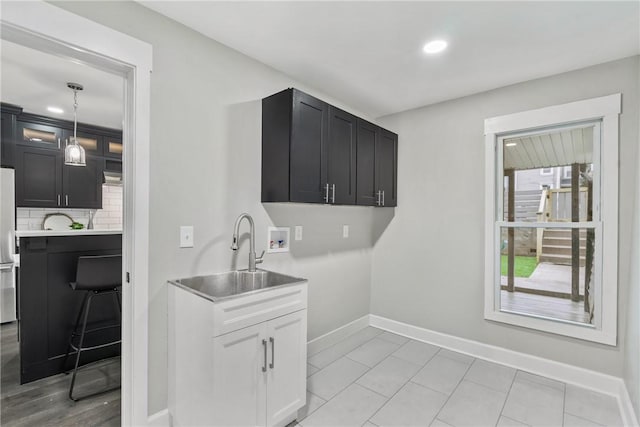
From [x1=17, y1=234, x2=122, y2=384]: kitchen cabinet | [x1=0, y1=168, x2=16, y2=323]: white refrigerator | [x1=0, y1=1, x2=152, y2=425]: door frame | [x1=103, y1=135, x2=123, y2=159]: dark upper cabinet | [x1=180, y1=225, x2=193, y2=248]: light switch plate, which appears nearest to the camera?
[x1=0, y1=1, x2=152, y2=425]: door frame

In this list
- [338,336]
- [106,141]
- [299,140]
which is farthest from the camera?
[106,141]

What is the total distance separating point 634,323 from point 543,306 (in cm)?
70

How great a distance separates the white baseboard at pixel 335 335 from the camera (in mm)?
2867

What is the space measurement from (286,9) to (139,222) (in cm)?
148

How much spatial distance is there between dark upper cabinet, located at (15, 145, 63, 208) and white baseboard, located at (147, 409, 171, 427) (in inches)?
141

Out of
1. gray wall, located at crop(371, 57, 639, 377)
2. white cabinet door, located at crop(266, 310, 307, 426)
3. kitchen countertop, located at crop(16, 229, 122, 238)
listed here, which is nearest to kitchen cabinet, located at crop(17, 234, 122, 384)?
kitchen countertop, located at crop(16, 229, 122, 238)

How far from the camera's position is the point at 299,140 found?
2.25 m

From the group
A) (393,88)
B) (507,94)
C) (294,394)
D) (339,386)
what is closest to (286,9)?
(393,88)

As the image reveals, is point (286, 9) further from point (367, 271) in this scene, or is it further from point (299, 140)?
point (367, 271)

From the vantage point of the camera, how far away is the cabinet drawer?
5.16 feet

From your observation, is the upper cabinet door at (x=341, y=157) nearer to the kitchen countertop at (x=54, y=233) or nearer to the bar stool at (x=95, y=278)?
the bar stool at (x=95, y=278)

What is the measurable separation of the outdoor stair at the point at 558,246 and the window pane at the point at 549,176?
11 cm

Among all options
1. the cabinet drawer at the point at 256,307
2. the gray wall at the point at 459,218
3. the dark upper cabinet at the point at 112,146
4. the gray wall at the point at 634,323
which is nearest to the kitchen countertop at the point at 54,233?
the cabinet drawer at the point at 256,307

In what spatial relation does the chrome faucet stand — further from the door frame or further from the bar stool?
the bar stool
